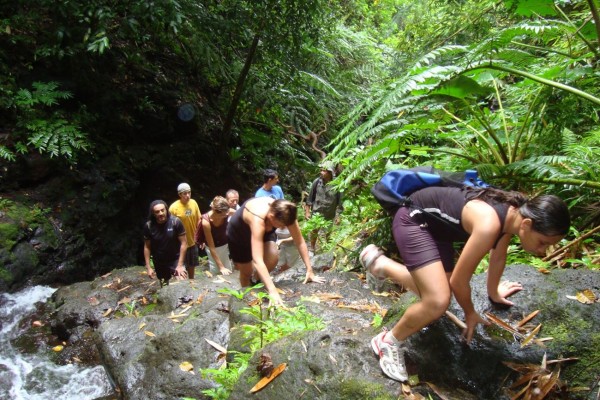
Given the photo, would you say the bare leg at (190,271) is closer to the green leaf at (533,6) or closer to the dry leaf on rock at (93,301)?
the dry leaf on rock at (93,301)

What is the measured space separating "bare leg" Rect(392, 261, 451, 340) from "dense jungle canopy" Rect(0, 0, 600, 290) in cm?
210

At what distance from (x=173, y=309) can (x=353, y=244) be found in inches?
115

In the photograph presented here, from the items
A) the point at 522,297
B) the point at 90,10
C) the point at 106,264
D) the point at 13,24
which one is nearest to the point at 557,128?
the point at 522,297

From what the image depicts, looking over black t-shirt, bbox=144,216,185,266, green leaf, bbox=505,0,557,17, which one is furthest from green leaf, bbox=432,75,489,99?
black t-shirt, bbox=144,216,185,266

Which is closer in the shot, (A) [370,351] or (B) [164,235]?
(A) [370,351]

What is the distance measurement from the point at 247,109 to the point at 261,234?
8.05 metres

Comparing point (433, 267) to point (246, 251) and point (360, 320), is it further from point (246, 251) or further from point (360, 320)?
point (246, 251)

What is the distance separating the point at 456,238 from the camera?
2570 mm

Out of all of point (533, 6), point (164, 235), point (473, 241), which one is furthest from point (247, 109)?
point (473, 241)

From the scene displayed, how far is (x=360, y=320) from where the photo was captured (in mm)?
3781

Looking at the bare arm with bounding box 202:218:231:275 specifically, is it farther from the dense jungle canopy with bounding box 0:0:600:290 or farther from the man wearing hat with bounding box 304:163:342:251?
the man wearing hat with bounding box 304:163:342:251

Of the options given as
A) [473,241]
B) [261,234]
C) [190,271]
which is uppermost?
[473,241]

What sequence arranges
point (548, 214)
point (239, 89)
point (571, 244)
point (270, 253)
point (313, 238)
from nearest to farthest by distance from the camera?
point (548, 214) → point (571, 244) → point (270, 253) → point (313, 238) → point (239, 89)

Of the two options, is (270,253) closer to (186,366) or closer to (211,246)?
(186,366)
